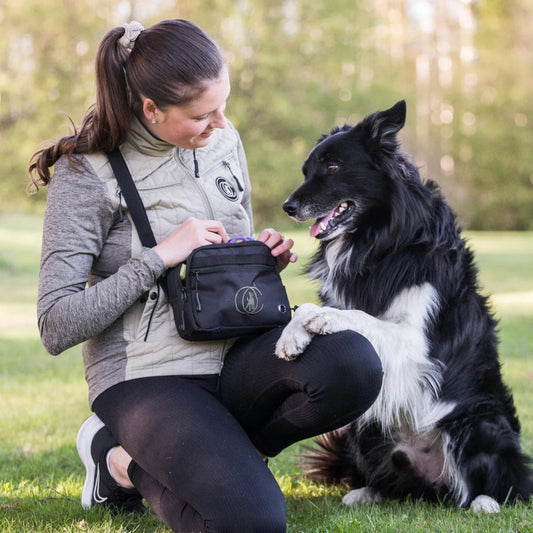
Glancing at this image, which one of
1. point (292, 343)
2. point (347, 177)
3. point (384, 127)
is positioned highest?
point (384, 127)

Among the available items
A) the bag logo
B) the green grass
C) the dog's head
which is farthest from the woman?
the dog's head

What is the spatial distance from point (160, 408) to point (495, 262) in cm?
1513

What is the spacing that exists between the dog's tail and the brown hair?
65.6 inches

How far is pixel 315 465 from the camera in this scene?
3465 millimetres

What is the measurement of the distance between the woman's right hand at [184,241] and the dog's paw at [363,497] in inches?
51.7

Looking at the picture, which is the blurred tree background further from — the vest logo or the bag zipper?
the bag zipper

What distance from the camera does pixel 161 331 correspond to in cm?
261

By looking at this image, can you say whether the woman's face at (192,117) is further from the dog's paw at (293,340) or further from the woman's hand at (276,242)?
the dog's paw at (293,340)

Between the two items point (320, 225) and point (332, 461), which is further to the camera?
point (332, 461)

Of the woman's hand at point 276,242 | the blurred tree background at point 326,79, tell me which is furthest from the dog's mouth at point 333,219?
the blurred tree background at point 326,79

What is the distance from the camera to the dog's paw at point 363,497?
124 inches

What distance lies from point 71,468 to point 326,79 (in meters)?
28.0

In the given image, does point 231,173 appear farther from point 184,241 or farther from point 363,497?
point 363,497

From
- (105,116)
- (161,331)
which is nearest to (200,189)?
(105,116)
